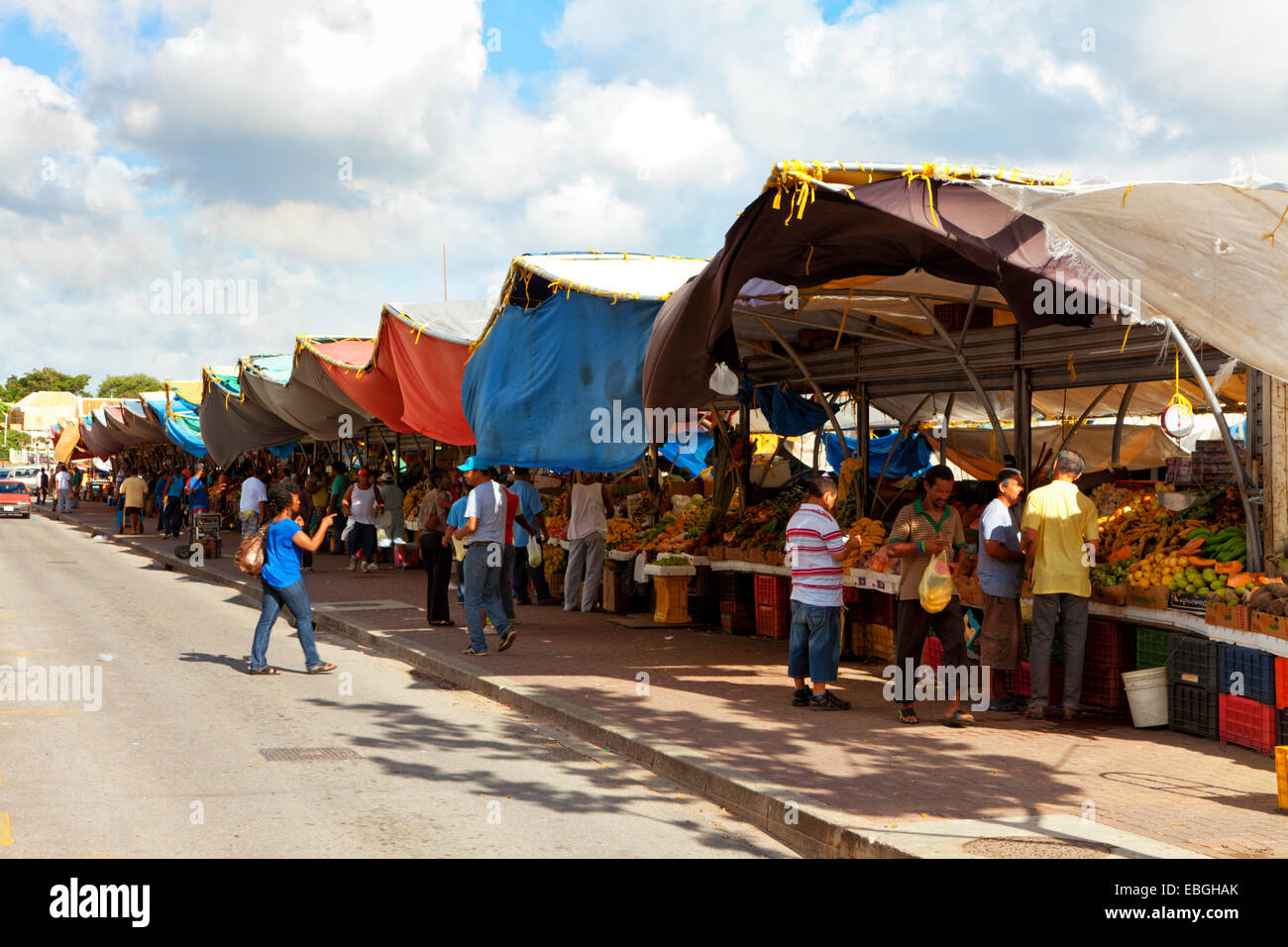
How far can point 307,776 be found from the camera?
7.28 m

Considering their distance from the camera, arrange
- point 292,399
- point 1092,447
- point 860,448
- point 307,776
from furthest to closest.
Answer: point 292,399 < point 1092,447 < point 860,448 < point 307,776

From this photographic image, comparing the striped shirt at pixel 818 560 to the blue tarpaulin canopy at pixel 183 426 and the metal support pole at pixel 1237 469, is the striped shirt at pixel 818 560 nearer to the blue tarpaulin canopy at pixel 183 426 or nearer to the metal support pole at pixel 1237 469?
the metal support pole at pixel 1237 469

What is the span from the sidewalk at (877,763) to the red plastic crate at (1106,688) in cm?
33

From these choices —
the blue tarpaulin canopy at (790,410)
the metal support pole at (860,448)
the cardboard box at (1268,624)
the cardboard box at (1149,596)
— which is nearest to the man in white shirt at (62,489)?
the blue tarpaulin canopy at (790,410)

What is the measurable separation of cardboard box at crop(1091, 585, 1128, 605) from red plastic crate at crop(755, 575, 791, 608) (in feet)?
15.2

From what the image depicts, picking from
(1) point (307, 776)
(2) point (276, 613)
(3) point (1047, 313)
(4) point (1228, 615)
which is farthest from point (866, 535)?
(1) point (307, 776)

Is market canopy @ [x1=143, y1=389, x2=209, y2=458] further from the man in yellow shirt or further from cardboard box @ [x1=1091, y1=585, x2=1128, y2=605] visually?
cardboard box @ [x1=1091, y1=585, x2=1128, y2=605]

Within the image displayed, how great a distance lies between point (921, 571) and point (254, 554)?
21.0 feet

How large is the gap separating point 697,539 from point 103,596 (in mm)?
10371

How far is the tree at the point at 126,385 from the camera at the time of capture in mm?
121562

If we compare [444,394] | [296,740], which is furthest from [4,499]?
[296,740]

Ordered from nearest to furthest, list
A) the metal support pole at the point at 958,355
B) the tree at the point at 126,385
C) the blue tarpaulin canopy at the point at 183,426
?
the metal support pole at the point at 958,355, the blue tarpaulin canopy at the point at 183,426, the tree at the point at 126,385

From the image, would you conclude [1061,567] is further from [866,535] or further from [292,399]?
[292,399]
